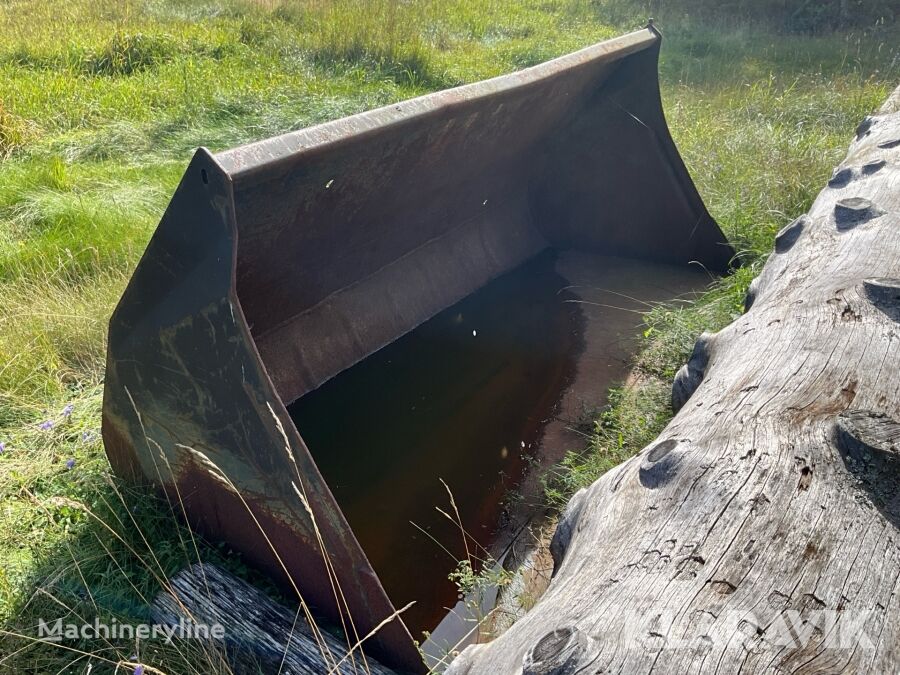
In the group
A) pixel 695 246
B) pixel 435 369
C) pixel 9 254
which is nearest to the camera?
pixel 435 369

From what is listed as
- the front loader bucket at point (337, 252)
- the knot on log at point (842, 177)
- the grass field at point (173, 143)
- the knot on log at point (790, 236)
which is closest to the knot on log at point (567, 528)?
the front loader bucket at point (337, 252)

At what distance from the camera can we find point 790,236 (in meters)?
3.26

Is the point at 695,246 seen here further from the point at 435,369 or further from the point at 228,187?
the point at 228,187

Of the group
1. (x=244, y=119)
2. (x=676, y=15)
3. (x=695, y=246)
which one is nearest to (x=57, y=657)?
(x=695, y=246)

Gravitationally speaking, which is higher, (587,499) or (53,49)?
(53,49)

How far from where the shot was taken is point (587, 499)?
2031 mm

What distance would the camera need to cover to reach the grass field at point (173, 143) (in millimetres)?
2578

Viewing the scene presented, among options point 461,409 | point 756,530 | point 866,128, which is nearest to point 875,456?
point 756,530

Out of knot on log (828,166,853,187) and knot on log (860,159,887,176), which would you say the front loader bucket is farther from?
knot on log (860,159,887,176)

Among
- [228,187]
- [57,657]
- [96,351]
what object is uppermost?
[228,187]

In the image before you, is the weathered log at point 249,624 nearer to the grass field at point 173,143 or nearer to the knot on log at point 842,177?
the grass field at point 173,143

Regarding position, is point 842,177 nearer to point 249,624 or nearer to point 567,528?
point 567,528

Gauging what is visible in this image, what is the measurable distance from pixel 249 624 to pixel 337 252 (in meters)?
1.84

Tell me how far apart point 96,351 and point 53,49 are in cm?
665
